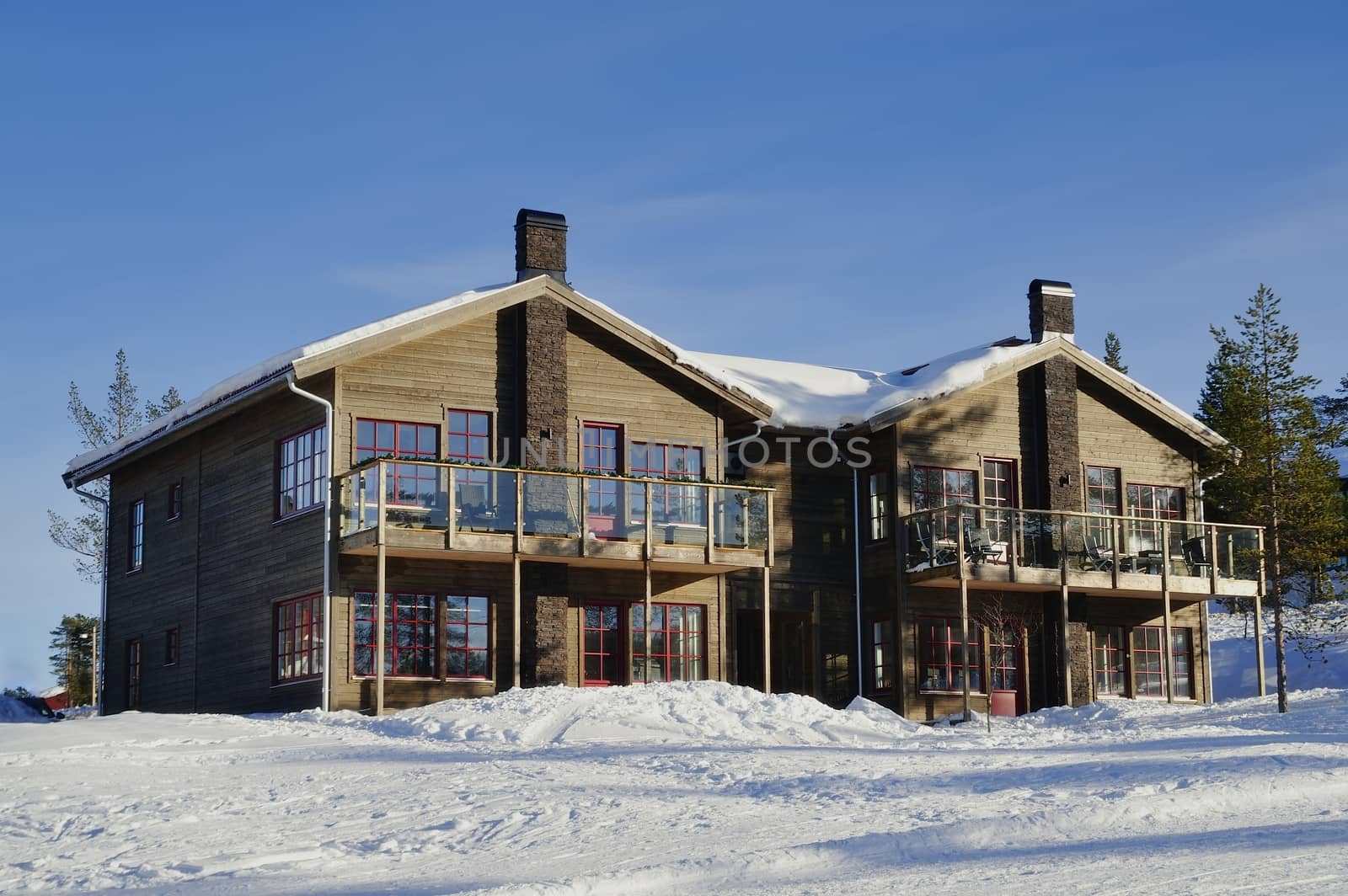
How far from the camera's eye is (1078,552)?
2716 cm

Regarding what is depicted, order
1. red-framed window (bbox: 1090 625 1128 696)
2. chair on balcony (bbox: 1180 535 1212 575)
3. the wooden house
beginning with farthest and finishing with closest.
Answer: red-framed window (bbox: 1090 625 1128 696) → chair on balcony (bbox: 1180 535 1212 575) → the wooden house

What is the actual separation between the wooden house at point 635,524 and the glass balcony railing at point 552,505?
0.04 m

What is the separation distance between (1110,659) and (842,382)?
684 cm

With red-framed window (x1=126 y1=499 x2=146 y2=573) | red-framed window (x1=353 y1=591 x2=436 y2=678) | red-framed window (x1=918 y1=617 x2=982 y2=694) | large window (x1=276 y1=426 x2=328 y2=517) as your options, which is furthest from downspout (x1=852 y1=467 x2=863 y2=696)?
red-framed window (x1=126 y1=499 x2=146 y2=573)

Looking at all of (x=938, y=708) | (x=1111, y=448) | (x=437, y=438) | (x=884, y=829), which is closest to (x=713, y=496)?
(x=437, y=438)

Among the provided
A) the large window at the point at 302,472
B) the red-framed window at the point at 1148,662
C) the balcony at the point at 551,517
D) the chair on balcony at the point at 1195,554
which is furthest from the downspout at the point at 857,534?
the large window at the point at 302,472

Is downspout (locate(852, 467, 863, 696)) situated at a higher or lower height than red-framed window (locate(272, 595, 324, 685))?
higher

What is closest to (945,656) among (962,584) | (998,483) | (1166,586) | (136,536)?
(962,584)

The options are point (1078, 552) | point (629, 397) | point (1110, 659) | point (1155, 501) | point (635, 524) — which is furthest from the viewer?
point (1155, 501)

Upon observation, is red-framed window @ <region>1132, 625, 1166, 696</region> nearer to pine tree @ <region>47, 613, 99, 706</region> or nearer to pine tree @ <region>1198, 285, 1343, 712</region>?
pine tree @ <region>1198, 285, 1343, 712</region>

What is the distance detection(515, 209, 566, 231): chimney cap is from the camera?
24.7 m

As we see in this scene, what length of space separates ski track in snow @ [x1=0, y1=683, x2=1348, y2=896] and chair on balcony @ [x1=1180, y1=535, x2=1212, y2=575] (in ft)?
27.8

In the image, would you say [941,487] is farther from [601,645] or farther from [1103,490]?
[601,645]

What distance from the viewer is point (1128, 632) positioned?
2917cm
